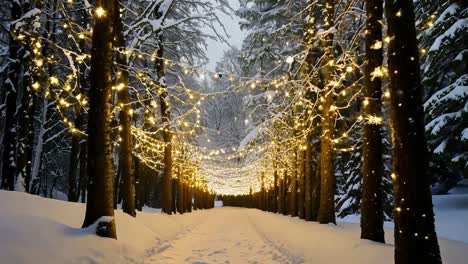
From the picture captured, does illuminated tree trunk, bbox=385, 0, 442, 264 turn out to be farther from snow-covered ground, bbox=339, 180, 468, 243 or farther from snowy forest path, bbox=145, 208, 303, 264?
snow-covered ground, bbox=339, 180, 468, 243

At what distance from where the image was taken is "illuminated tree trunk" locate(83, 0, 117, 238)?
807 centimetres

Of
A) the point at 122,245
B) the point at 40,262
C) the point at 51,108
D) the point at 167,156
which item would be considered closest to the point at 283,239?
the point at 122,245

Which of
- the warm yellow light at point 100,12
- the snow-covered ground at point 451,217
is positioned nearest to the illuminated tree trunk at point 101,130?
the warm yellow light at point 100,12

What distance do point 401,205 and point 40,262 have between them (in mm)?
4891

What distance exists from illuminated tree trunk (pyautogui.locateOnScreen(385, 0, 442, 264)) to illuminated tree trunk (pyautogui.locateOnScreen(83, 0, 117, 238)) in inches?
216

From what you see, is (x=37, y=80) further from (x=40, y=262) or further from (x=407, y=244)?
(x=407, y=244)

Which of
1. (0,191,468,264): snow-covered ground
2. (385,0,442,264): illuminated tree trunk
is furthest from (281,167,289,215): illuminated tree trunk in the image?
(385,0,442,264): illuminated tree trunk

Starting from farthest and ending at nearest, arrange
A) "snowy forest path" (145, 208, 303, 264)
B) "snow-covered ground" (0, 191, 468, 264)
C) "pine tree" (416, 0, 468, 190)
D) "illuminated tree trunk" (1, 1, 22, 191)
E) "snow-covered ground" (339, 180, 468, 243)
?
1. "illuminated tree trunk" (1, 1, 22, 191)
2. "snow-covered ground" (339, 180, 468, 243)
3. "pine tree" (416, 0, 468, 190)
4. "snowy forest path" (145, 208, 303, 264)
5. "snow-covered ground" (0, 191, 468, 264)

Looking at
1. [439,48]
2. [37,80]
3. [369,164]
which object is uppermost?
[439,48]

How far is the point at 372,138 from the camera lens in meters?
9.77

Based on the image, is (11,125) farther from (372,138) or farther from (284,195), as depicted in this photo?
(284,195)

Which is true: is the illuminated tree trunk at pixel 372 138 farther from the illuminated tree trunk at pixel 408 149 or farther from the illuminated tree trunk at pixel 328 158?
the illuminated tree trunk at pixel 328 158

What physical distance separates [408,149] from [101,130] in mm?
5854

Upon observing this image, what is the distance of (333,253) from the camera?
7984mm
